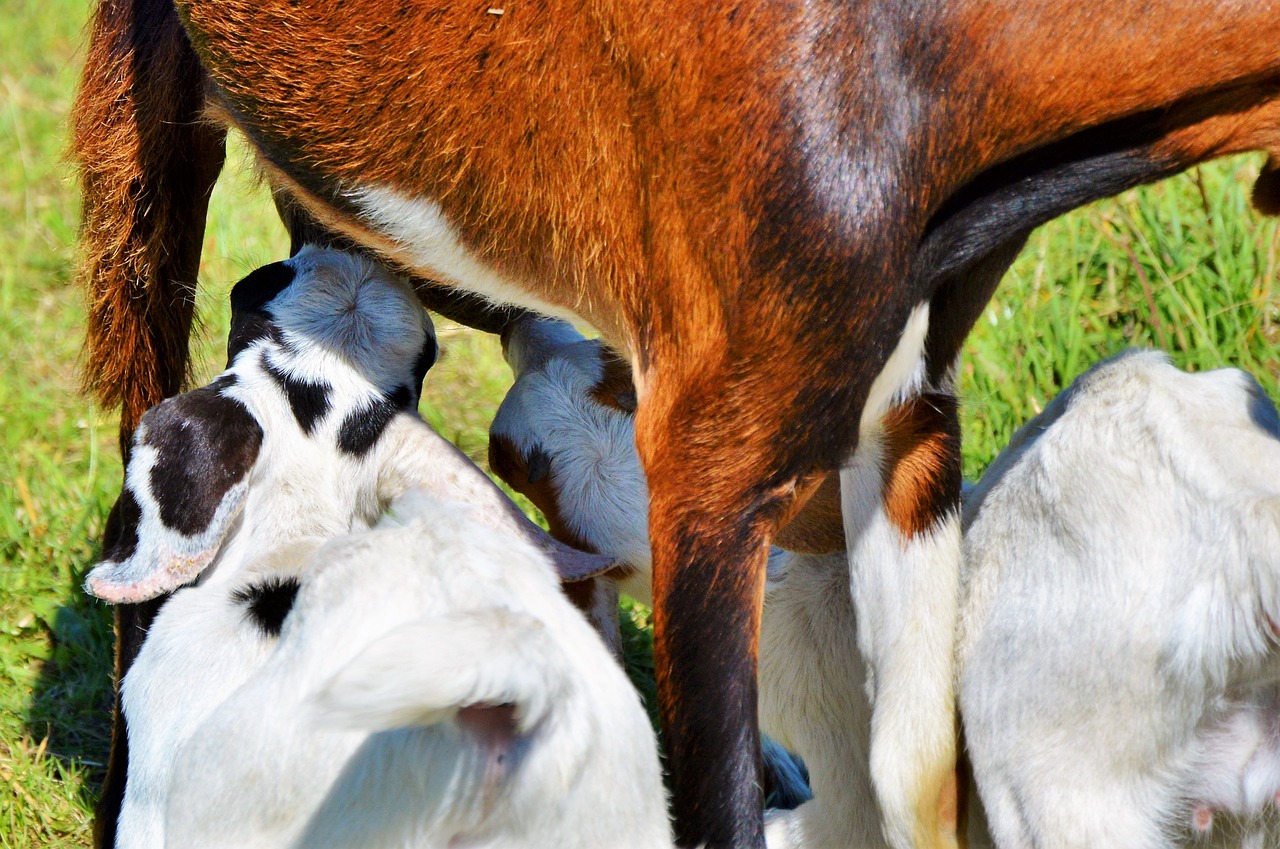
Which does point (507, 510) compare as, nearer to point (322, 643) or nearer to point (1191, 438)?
point (322, 643)

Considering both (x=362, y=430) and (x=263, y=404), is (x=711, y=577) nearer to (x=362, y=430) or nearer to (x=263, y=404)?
(x=362, y=430)

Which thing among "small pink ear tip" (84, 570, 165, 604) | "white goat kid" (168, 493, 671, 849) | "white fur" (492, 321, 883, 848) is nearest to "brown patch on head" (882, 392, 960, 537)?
"white fur" (492, 321, 883, 848)

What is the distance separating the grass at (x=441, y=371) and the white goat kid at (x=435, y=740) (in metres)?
1.26

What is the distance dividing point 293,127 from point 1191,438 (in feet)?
→ 5.14

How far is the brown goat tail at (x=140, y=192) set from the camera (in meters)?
3.26

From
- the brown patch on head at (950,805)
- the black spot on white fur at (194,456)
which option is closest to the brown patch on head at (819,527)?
the brown patch on head at (950,805)

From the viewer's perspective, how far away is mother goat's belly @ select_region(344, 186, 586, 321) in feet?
8.90

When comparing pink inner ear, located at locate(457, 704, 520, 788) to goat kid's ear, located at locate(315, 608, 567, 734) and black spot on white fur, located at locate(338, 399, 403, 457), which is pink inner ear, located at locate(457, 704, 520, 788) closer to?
goat kid's ear, located at locate(315, 608, 567, 734)

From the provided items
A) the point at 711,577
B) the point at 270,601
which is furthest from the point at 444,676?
the point at 270,601

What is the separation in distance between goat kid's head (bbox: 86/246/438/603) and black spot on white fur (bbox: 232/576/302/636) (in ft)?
0.40

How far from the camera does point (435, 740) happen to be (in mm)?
2193

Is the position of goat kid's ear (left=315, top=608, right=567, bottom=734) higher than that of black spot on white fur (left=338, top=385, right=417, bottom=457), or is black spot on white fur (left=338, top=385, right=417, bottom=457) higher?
black spot on white fur (left=338, top=385, right=417, bottom=457)

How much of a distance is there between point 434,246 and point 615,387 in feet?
1.79

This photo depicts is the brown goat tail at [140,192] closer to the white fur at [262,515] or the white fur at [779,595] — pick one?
the white fur at [262,515]
